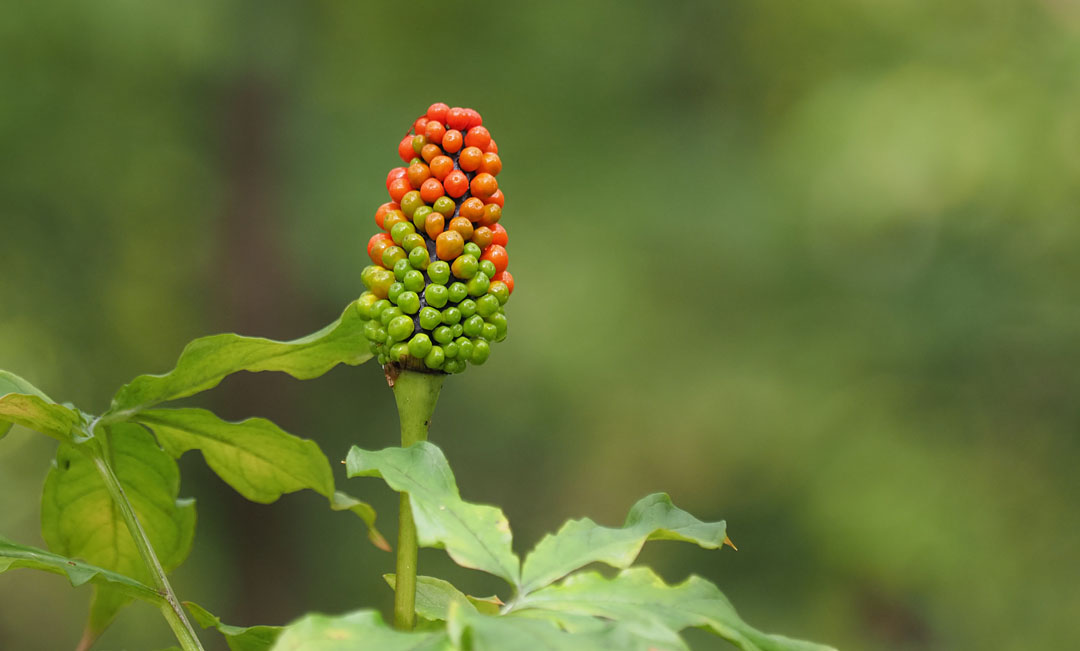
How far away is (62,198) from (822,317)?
11.1 ft

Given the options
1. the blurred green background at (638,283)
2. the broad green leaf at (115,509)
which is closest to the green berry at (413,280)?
the broad green leaf at (115,509)

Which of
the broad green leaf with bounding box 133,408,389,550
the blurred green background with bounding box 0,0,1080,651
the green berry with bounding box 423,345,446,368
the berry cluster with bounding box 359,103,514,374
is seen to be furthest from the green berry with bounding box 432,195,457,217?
the blurred green background with bounding box 0,0,1080,651

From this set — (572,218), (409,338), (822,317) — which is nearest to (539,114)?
(572,218)

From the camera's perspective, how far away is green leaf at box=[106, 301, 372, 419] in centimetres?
80

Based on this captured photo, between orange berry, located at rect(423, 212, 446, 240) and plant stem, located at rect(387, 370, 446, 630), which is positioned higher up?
orange berry, located at rect(423, 212, 446, 240)

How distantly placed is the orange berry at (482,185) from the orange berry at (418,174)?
4 cm

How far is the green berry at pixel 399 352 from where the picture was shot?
73 centimetres

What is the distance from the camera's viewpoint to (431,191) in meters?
0.73

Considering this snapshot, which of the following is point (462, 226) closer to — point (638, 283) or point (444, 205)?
point (444, 205)

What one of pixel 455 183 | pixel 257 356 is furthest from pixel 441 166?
pixel 257 356

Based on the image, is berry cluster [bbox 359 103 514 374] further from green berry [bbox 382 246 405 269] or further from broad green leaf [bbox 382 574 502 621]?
broad green leaf [bbox 382 574 502 621]

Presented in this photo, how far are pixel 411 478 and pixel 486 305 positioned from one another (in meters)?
0.15

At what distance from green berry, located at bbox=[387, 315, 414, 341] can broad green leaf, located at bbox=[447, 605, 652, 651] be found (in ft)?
0.79

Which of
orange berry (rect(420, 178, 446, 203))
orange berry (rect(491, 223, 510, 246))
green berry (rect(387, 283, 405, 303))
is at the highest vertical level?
orange berry (rect(420, 178, 446, 203))
